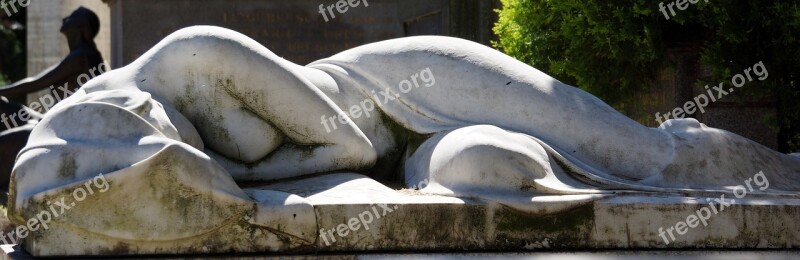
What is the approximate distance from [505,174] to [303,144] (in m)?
0.85

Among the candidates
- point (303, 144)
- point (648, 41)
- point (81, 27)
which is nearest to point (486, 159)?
point (303, 144)

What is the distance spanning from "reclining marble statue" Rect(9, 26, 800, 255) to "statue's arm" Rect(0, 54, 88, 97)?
260 inches

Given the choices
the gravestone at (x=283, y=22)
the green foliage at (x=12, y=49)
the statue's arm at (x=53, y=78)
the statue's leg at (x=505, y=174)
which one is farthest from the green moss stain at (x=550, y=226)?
the green foliage at (x=12, y=49)

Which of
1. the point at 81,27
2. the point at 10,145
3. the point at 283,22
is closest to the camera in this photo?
the point at 10,145

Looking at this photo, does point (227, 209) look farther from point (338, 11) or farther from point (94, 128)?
point (338, 11)

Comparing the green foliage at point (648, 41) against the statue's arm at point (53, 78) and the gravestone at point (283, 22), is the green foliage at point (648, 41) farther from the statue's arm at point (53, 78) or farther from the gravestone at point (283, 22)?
the statue's arm at point (53, 78)

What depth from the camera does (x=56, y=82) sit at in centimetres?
1101

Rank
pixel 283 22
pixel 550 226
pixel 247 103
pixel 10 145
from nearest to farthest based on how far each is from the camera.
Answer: pixel 550 226, pixel 247 103, pixel 10 145, pixel 283 22

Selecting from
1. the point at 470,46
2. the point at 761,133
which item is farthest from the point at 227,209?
the point at 761,133

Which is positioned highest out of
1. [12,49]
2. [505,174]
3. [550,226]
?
[505,174]

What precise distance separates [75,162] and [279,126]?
902 millimetres

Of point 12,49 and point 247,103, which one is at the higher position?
point 247,103

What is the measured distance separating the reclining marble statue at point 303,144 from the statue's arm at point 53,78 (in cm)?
660

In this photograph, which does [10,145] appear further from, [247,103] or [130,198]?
[130,198]
